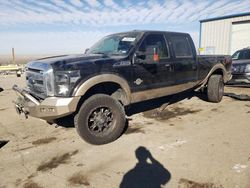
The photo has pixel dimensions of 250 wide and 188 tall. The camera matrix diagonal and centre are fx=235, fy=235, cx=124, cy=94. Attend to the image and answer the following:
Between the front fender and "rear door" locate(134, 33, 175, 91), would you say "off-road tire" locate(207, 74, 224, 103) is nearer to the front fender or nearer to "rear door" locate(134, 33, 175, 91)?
"rear door" locate(134, 33, 175, 91)

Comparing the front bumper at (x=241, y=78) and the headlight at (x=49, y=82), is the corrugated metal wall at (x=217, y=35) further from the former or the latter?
the headlight at (x=49, y=82)

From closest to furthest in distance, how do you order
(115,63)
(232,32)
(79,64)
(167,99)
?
(79,64)
(115,63)
(167,99)
(232,32)

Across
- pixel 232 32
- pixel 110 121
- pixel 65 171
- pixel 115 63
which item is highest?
pixel 232 32

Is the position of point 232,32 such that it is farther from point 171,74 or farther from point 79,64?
point 79,64

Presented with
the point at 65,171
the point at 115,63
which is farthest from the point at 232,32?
the point at 65,171

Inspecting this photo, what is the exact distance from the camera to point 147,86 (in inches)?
189

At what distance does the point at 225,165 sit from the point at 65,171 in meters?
2.22

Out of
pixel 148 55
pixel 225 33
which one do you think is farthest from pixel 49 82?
pixel 225 33

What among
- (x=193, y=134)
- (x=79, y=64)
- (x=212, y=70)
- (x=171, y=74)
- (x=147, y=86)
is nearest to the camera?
(x=79, y=64)

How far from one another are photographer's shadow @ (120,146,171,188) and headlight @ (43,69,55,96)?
1.73 metres

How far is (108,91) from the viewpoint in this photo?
4.56 m

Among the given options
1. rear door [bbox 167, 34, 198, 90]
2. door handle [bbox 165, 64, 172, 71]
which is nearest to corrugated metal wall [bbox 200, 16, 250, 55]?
rear door [bbox 167, 34, 198, 90]

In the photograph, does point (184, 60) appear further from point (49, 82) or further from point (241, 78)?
point (241, 78)

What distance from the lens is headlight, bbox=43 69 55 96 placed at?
12.1 feet
